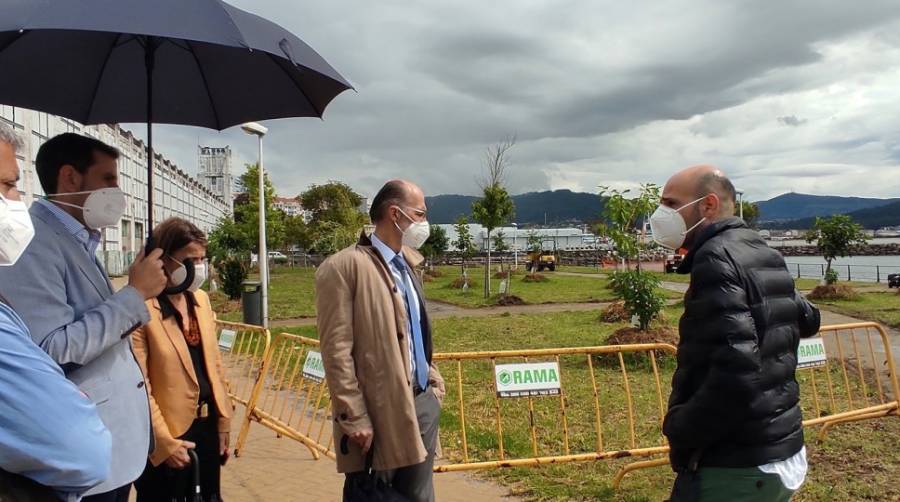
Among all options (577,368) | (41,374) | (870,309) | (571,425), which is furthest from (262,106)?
(870,309)

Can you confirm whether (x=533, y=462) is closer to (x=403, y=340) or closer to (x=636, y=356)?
(x=403, y=340)

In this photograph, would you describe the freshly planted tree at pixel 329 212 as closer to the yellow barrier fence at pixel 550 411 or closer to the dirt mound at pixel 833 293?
the dirt mound at pixel 833 293

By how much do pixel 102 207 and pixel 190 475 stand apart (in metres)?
1.57

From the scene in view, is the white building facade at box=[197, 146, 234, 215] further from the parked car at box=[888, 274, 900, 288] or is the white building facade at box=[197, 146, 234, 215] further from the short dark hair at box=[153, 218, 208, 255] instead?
the short dark hair at box=[153, 218, 208, 255]

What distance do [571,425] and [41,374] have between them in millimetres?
5995

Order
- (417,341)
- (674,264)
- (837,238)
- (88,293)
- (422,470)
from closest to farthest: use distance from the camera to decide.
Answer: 1. (88,293)
2. (422,470)
3. (417,341)
4. (674,264)
5. (837,238)

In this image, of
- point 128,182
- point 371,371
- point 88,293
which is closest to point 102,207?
point 88,293

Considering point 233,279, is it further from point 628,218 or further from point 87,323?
point 87,323

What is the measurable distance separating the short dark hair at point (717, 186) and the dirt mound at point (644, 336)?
25.5 ft

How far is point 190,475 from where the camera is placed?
3.20m

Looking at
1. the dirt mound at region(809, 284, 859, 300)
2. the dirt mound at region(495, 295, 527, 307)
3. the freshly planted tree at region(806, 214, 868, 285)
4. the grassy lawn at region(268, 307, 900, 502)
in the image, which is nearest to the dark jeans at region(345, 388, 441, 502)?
the grassy lawn at region(268, 307, 900, 502)

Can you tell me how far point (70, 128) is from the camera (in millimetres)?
25703

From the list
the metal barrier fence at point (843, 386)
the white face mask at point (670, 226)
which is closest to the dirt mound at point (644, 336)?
the metal barrier fence at point (843, 386)

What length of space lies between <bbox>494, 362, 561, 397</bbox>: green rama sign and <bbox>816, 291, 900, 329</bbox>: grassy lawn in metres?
12.1
